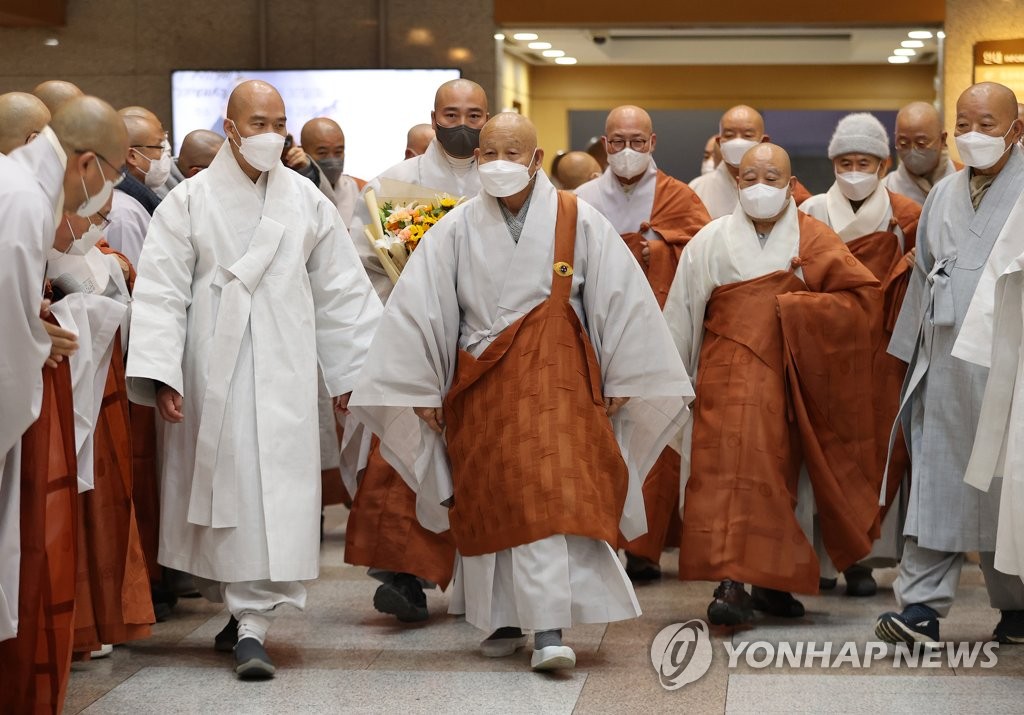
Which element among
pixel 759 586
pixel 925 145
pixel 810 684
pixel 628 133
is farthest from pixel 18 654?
pixel 925 145

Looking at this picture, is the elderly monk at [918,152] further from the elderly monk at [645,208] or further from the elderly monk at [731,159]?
the elderly monk at [645,208]

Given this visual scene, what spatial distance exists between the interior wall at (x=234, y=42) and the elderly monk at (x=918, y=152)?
16.6 ft

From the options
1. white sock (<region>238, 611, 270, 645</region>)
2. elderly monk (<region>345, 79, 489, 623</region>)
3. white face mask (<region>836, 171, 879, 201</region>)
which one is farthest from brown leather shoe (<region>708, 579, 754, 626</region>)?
white face mask (<region>836, 171, 879, 201</region>)

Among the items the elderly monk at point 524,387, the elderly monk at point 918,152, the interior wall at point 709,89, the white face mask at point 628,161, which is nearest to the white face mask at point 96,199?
the elderly monk at point 524,387

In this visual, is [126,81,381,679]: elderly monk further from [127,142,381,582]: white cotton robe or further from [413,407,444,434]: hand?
[413,407,444,434]: hand

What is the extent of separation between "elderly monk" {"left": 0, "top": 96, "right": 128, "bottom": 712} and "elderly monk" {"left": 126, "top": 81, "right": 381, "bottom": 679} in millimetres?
822

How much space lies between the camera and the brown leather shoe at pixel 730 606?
4746 mm

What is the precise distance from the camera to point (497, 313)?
446 cm

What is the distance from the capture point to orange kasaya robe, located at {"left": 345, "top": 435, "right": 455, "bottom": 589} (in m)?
5.01

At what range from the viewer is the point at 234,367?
14.7ft

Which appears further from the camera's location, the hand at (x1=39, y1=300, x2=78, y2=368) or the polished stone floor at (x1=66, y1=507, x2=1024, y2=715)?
the polished stone floor at (x1=66, y1=507, x2=1024, y2=715)

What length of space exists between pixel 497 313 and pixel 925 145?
2.56 m

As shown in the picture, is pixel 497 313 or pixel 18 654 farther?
pixel 497 313

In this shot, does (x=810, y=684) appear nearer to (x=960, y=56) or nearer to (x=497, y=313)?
(x=497, y=313)
